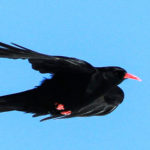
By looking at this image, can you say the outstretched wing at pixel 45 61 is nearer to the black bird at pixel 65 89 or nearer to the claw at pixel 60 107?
the black bird at pixel 65 89

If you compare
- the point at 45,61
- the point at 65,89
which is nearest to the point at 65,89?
the point at 65,89

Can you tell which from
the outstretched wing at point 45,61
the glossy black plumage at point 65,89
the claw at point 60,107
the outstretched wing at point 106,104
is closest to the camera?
the outstretched wing at point 45,61

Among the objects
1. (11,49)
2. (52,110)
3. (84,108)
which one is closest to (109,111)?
(84,108)

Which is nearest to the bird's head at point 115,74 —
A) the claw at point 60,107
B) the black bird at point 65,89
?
the black bird at point 65,89

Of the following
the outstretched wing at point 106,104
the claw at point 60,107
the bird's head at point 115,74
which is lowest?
the claw at point 60,107

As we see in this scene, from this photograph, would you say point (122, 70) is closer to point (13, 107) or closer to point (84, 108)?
point (84, 108)

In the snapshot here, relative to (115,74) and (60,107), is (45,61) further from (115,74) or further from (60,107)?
(115,74)
